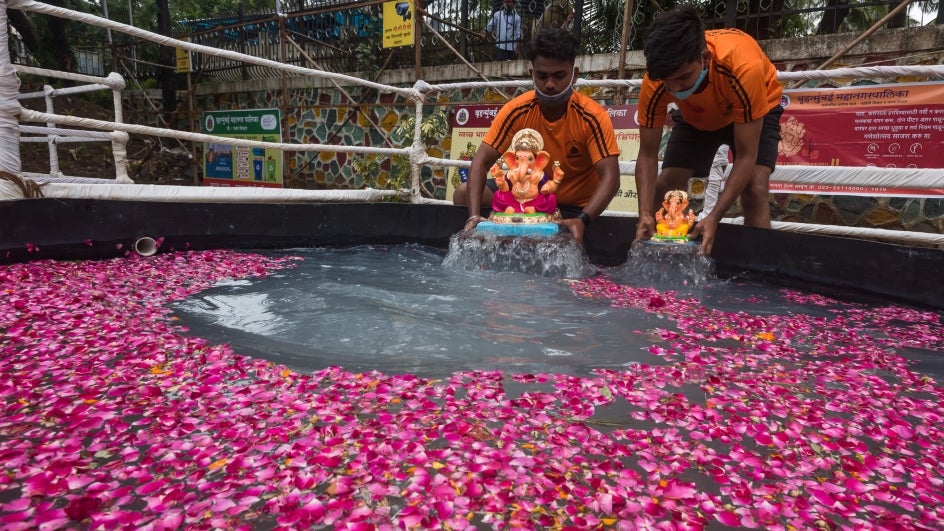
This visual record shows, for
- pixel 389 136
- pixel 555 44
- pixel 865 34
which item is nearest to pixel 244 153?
pixel 389 136

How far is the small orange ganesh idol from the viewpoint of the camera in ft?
12.6

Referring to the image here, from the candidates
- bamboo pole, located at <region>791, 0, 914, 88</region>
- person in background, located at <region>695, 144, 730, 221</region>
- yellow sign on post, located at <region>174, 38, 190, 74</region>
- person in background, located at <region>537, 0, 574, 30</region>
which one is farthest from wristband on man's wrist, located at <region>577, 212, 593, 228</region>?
yellow sign on post, located at <region>174, 38, 190, 74</region>

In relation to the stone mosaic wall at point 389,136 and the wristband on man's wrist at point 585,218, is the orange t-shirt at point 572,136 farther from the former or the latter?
the stone mosaic wall at point 389,136

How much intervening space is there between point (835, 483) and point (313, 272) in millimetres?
3270

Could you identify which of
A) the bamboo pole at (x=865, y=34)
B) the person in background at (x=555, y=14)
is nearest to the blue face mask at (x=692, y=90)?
the bamboo pole at (x=865, y=34)

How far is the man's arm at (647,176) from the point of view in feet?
13.1

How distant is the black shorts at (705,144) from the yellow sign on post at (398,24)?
16.4 feet

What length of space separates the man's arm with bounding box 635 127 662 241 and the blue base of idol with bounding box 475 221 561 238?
0.59 meters

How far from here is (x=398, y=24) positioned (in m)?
8.25

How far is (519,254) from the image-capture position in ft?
13.3

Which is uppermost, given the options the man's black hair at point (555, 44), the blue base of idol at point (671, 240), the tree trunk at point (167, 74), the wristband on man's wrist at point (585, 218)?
the tree trunk at point (167, 74)

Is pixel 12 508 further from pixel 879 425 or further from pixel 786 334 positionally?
pixel 786 334

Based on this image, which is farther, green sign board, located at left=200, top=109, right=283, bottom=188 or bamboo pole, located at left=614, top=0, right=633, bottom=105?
green sign board, located at left=200, top=109, right=283, bottom=188

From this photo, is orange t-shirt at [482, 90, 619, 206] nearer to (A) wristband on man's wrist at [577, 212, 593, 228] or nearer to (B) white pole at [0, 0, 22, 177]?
(A) wristband on man's wrist at [577, 212, 593, 228]
